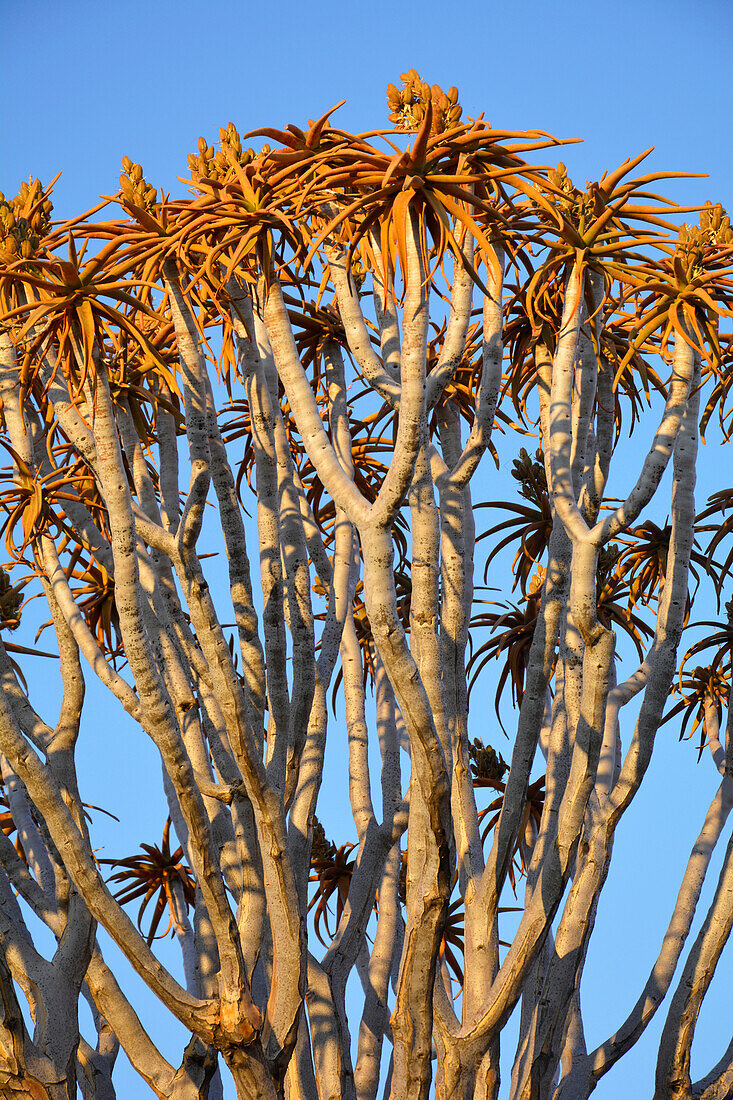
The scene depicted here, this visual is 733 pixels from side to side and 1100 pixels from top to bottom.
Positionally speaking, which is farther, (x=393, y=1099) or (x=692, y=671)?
(x=692, y=671)

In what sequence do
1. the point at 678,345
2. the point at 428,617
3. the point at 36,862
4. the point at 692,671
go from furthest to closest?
the point at 692,671 → the point at 36,862 → the point at 678,345 → the point at 428,617

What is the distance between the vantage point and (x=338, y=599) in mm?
11398

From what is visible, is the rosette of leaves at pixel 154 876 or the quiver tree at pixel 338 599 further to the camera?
the rosette of leaves at pixel 154 876

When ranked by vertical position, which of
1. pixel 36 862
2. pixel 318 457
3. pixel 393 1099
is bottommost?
pixel 393 1099

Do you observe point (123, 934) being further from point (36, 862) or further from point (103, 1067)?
point (103, 1067)

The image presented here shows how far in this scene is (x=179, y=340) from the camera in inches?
388

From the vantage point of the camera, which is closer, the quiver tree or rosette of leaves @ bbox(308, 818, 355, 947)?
the quiver tree

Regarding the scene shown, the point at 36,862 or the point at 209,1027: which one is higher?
the point at 36,862

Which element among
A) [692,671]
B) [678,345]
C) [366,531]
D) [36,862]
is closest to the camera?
[366,531]

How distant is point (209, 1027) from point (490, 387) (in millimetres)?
5440

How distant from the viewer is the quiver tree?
8.66 metres

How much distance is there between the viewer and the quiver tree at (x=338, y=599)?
8656 mm

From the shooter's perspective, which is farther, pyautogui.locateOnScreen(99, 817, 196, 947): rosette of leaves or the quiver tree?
pyautogui.locateOnScreen(99, 817, 196, 947): rosette of leaves

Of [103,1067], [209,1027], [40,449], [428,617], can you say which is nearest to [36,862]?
[103,1067]
